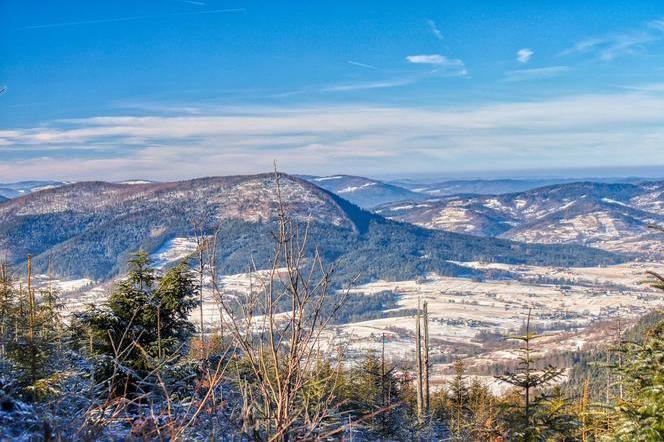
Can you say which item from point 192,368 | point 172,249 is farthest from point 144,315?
point 172,249

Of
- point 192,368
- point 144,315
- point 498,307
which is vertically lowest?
point 498,307

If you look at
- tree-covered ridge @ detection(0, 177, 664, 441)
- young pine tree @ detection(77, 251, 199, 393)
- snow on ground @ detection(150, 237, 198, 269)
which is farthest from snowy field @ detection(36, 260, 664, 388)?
tree-covered ridge @ detection(0, 177, 664, 441)

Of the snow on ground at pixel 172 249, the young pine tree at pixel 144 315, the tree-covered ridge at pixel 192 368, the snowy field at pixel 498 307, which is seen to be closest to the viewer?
the tree-covered ridge at pixel 192 368

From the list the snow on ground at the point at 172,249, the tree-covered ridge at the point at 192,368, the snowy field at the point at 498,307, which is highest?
the tree-covered ridge at the point at 192,368

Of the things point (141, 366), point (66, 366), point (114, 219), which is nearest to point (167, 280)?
point (141, 366)

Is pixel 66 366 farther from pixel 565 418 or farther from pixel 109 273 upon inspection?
pixel 109 273

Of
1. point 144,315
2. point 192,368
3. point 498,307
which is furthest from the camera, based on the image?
point 498,307

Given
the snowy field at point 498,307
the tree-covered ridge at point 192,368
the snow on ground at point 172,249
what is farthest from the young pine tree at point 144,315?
the snow on ground at point 172,249

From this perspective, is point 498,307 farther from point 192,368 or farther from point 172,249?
point 192,368

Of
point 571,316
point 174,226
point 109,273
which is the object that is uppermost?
point 174,226

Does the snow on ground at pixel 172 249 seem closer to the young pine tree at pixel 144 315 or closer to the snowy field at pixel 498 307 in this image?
the snowy field at pixel 498 307

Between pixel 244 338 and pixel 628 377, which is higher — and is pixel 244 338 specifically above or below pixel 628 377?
above
